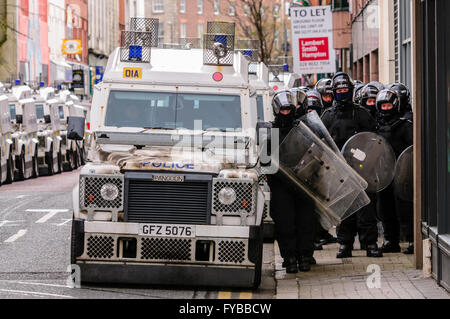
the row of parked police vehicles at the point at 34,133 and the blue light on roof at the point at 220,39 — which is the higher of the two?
the blue light on roof at the point at 220,39

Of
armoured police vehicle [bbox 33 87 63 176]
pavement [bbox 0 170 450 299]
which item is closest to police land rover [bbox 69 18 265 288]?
pavement [bbox 0 170 450 299]

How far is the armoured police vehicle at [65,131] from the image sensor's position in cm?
3322

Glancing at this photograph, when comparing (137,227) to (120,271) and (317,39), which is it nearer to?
(120,271)

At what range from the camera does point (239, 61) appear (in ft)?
40.0

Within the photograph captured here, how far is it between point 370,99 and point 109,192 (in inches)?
186

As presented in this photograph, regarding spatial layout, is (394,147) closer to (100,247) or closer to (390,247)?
(390,247)

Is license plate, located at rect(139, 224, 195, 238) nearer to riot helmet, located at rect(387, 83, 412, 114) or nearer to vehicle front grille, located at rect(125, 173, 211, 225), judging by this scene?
vehicle front grille, located at rect(125, 173, 211, 225)

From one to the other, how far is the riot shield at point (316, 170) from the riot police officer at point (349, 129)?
3.61ft

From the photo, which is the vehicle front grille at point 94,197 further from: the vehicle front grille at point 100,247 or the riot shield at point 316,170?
the riot shield at point 316,170

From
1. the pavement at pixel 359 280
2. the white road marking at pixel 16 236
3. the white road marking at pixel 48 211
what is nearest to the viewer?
the pavement at pixel 359 280

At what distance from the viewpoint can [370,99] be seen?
13.6 metres

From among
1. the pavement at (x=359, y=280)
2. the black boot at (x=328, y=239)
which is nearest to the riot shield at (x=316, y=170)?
the pavement at (x=359, y=280)

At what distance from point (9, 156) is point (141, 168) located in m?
16.8

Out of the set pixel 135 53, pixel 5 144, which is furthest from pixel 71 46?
pixel 135 53
